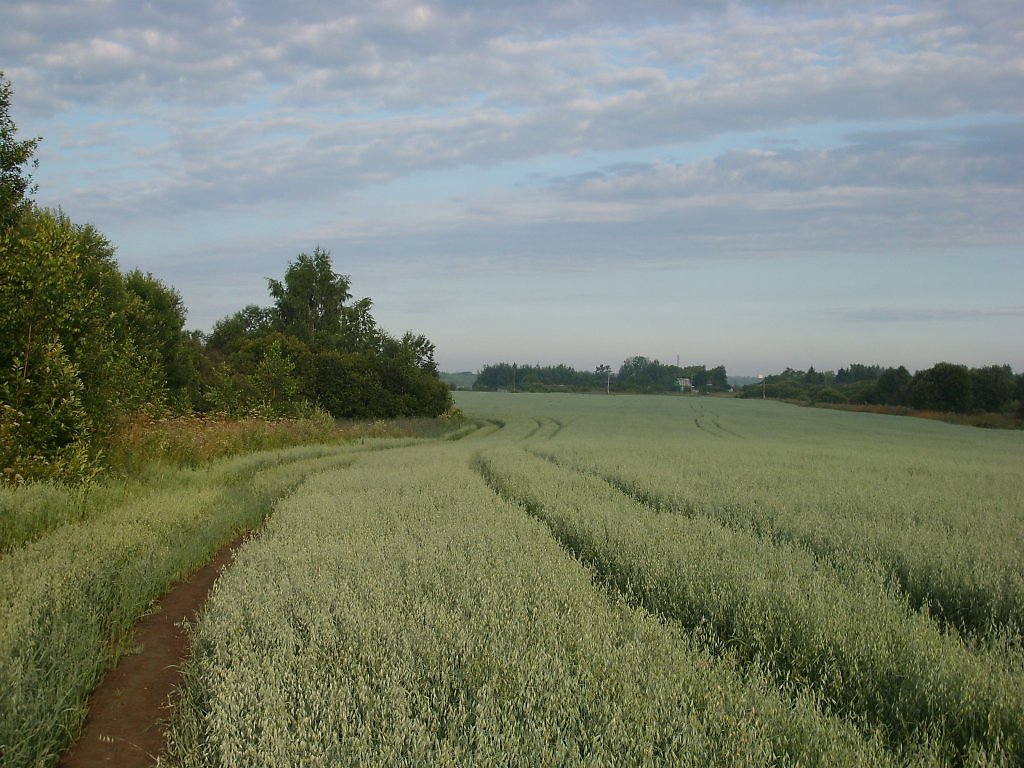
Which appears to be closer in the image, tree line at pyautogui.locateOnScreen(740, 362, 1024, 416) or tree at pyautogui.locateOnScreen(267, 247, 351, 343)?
tree at pyautogui.locateOnScreen(267, 247, 351, 343)

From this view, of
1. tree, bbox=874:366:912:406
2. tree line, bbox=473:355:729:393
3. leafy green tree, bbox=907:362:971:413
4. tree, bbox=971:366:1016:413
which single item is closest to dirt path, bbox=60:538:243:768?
leafy green tree, bbox=907:362:971:413

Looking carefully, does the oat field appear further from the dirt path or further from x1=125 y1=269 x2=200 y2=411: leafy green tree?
x1=125 y1=269 x2=200 y2=411: leafy green tree

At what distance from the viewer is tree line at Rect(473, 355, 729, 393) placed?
145m

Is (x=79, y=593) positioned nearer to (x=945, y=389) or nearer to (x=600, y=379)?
(x=945, y=389)

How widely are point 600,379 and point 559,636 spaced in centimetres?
15740

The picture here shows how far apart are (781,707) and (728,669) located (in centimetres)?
55

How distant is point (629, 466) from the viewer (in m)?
15.0

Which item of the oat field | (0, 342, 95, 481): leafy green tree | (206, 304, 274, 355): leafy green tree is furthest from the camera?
(206, 304, 274, 355): leafy green tree

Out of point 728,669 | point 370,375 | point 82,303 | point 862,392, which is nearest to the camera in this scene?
point 728,669

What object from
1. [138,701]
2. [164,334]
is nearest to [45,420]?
[138,701]

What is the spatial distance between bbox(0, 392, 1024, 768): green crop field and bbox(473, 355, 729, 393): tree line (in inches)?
5130

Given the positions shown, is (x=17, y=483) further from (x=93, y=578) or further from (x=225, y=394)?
(x=225, y=394)

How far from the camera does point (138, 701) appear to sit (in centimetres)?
464

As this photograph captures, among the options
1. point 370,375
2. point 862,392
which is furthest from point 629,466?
point 862,392
